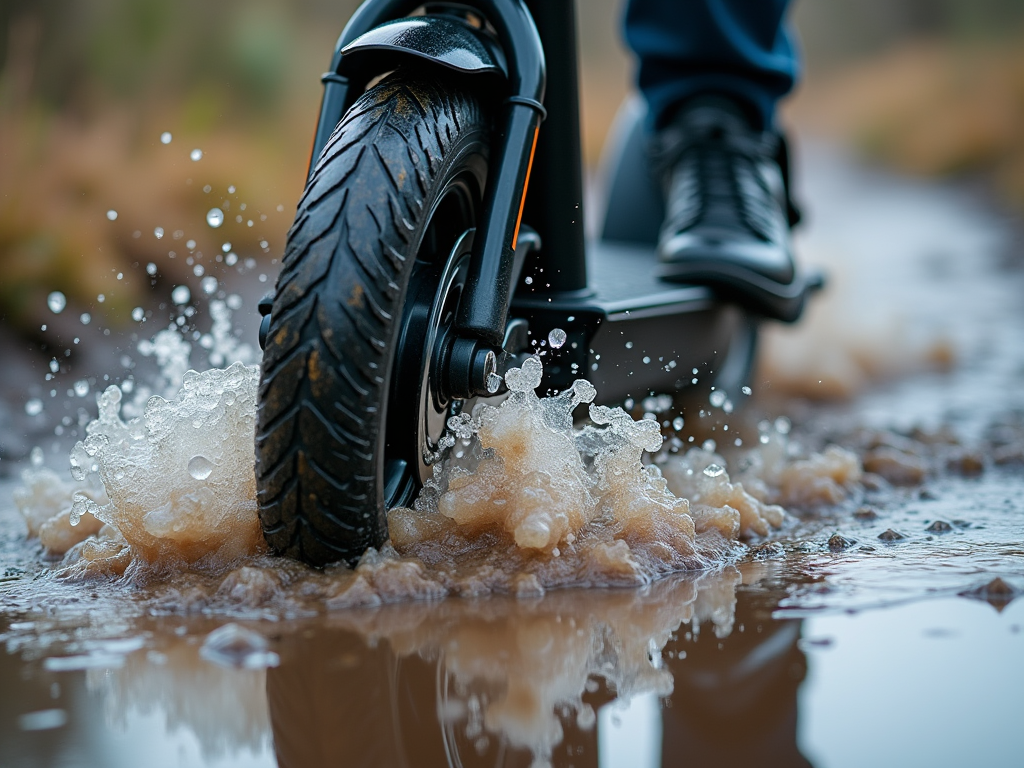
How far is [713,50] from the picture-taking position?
7.06 feet

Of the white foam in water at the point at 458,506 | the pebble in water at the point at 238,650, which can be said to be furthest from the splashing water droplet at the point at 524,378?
the pebble in water at the point at 238,650

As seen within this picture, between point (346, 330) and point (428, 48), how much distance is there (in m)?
0.35

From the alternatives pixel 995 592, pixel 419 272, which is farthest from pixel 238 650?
pixel 995 592

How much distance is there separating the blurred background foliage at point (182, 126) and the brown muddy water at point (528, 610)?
53cm

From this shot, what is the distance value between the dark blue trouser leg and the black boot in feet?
0.14

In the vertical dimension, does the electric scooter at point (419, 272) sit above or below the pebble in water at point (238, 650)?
above

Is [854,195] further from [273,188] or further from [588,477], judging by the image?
[588,477]

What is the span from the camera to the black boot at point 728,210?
189cm

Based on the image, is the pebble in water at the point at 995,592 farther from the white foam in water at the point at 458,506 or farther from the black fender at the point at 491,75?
the black fender at the point at 491,75

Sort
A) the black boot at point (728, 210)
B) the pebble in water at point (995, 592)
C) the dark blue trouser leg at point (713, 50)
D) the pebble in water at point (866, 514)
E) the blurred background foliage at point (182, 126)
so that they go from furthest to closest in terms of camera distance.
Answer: the blurred background foliage at point (182, 126), the dark blue trouser leg at point (713, 50), the black boot at point (728, 210), the pebble in water at point (866, 514), the pebble in water at point (995, 592)

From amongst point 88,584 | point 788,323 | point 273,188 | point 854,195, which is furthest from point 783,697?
point 854,195

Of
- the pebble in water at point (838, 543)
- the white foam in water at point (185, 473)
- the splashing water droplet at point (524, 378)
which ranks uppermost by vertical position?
the splashing water droplet at point (524, 378)

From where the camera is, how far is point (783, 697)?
0.90 meters

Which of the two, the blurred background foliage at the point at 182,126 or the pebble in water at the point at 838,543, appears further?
the blurred background foliage at the point at 182,126
